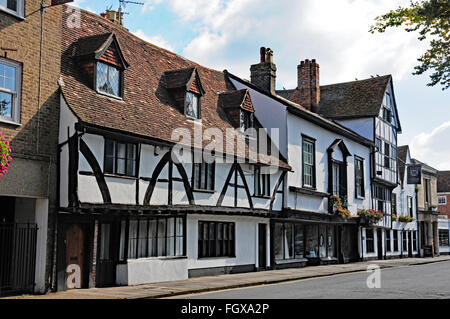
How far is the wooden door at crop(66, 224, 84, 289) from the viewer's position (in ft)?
49.8

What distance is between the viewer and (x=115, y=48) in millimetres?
17516

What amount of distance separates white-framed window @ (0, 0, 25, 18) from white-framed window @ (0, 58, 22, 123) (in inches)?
51.3

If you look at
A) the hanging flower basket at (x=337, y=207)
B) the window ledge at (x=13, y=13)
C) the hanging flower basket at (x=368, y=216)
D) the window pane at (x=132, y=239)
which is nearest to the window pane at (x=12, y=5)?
the window ledge at (x=13, y=13)

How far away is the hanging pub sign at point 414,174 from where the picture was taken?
142 ft

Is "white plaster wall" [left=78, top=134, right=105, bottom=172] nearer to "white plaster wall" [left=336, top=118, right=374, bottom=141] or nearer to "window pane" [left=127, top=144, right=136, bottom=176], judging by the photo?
"window pane" [left=127, top=144, right=136, bottom=176]

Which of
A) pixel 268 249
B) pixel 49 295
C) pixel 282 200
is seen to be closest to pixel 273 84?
pixel 282 200

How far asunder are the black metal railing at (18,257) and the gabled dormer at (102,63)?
5.04 m

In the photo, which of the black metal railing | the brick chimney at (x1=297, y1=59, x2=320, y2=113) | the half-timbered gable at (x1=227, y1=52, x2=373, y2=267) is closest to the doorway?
the half-timbered gable at (x1=227, y1=52, x2=373, y2=267)

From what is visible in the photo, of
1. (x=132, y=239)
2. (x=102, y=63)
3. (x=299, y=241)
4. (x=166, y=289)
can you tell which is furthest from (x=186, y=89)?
(x=299, y=241)

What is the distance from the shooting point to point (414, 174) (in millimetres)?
43625

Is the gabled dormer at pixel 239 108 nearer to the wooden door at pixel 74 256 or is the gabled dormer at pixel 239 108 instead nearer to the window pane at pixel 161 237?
the window pane at pixel 161 237

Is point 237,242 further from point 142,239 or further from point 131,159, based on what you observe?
point 131,159

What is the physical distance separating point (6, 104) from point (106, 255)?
217 inches
